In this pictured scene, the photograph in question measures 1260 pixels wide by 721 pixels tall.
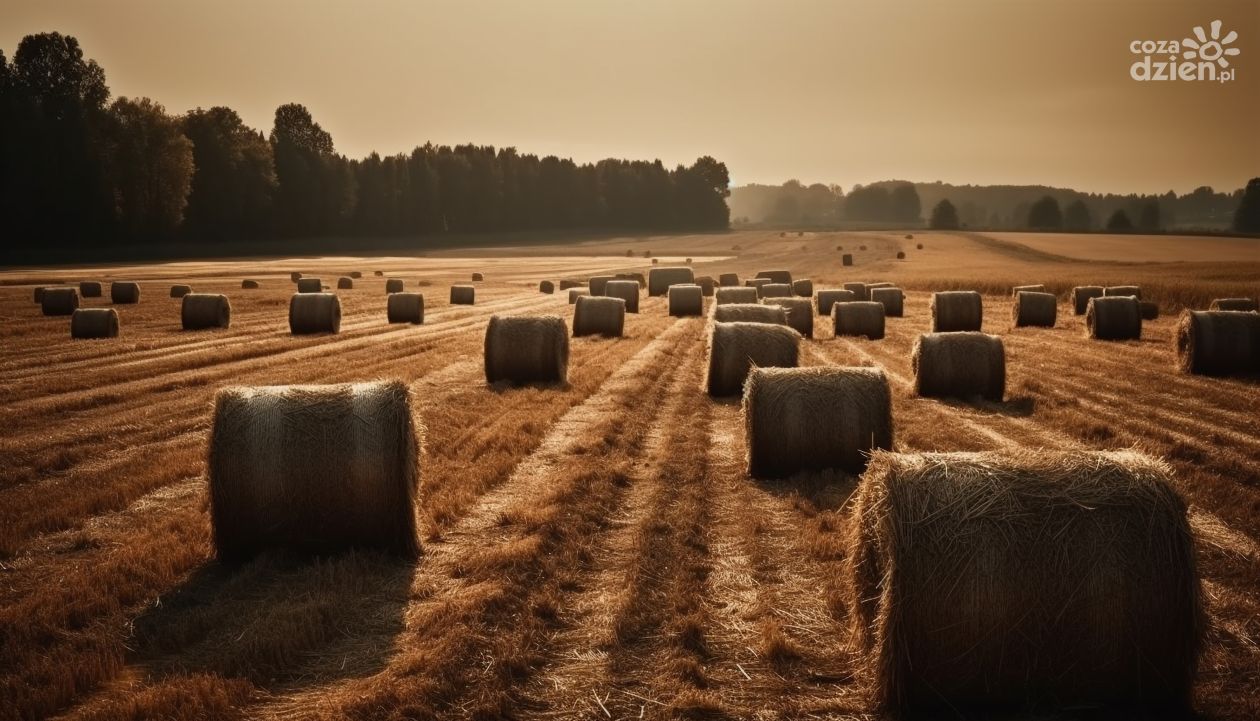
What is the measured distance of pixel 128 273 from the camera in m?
56.7

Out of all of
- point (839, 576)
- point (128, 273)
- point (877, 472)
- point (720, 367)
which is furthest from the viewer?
point (128, 273)

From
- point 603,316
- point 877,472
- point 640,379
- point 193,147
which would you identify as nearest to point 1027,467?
point 877,472

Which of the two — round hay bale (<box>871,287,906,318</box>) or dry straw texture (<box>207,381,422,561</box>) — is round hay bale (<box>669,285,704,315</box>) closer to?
round hay bale (<box>871,287,906,318</box>)

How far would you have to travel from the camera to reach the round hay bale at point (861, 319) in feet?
81.7

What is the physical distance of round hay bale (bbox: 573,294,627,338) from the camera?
24531 millimetres

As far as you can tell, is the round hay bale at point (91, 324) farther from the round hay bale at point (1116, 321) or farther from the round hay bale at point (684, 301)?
the round hay bale at point (1116, 321)

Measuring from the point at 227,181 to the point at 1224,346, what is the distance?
292 ft

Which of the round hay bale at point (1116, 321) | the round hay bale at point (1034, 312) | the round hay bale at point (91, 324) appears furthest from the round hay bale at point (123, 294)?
the round hay bale at point (1116, 321)

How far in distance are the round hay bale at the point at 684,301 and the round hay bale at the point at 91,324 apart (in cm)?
1700

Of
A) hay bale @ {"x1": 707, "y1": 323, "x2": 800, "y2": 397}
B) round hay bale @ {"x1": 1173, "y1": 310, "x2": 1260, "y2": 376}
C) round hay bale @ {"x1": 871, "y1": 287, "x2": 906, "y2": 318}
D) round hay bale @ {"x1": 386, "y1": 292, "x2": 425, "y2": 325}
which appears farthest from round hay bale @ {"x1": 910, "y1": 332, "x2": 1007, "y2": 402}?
round hay bale @ {"x1": 386, "y1": 292, "x2": 425, "y2": 325}

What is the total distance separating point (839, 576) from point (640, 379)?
9.96m

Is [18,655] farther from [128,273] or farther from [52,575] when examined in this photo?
[128,273]

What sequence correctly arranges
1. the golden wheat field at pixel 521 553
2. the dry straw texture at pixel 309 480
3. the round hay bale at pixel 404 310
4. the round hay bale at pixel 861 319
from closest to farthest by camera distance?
the golden wheat field at pixel 521 553
the dry straw texture at pixel 309 480
the round hay bale at pixel 861 319
the round hay bale at pixel 404 310

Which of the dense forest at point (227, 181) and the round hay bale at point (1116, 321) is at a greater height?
the dense forest at point (227, 181)
